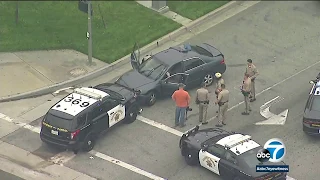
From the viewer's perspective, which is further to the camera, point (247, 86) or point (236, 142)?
point (247, 86)

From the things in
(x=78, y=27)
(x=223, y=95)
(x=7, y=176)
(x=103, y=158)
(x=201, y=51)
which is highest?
(x=223, y=95)

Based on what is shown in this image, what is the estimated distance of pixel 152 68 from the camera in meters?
25.2

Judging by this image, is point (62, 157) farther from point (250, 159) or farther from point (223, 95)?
point (250, 159)

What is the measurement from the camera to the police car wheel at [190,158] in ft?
69.5

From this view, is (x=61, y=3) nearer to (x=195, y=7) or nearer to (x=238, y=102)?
(x=195, y=7)

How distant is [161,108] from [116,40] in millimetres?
5416

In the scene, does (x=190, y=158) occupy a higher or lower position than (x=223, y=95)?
lower

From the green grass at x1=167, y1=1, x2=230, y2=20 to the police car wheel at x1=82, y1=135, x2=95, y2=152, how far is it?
35.7ft

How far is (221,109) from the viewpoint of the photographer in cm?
2331

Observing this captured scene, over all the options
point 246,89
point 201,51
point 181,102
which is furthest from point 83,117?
point 201,51

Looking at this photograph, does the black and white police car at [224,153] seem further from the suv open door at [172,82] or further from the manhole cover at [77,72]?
the manhole cover at [77,72]

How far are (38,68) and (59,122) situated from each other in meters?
5.92

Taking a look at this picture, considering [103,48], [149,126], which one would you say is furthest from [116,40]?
[149,126]

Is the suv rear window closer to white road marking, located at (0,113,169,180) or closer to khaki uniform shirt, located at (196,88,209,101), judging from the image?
khaki uniform shirt, located at (196,88,209,101)
